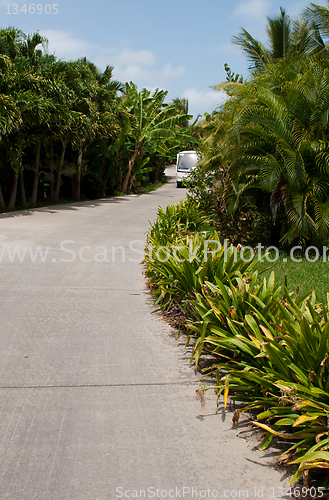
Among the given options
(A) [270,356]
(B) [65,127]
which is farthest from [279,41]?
(A) [270,356]

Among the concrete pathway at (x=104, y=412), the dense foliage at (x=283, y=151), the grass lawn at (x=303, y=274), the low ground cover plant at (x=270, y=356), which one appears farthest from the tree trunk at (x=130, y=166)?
the low ground cover plant at (x=270, y=356)

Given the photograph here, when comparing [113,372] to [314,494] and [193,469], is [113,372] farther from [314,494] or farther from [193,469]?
[314,494]

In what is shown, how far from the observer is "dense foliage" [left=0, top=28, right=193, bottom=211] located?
51.2ft

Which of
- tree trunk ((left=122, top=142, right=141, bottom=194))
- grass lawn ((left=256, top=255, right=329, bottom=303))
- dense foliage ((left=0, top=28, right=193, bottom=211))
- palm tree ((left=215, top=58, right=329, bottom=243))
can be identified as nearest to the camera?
grass lawn ((left=256, top=255, right=329, bottom=303))

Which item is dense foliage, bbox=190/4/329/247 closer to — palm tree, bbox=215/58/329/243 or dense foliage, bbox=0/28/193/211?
palm tree, bbox=215/58/329/243

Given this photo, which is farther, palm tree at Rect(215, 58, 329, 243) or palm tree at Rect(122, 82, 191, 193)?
palm tree at Rect(122, 82, 191, 193)

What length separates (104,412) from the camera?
3412 mm

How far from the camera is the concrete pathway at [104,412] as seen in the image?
106 inches

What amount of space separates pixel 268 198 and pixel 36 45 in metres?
12.3

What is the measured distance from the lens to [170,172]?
2323 inches

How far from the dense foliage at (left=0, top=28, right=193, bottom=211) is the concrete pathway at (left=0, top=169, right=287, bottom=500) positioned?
992 centimetres

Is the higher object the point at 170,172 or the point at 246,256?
the point at 170,172

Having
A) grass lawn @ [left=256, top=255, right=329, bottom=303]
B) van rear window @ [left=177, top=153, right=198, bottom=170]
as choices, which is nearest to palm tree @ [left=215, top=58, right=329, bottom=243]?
grass lawn @ [left=256, top=255, right=329, bottom=303]

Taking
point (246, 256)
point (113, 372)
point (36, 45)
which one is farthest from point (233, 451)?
point (36, 45)
